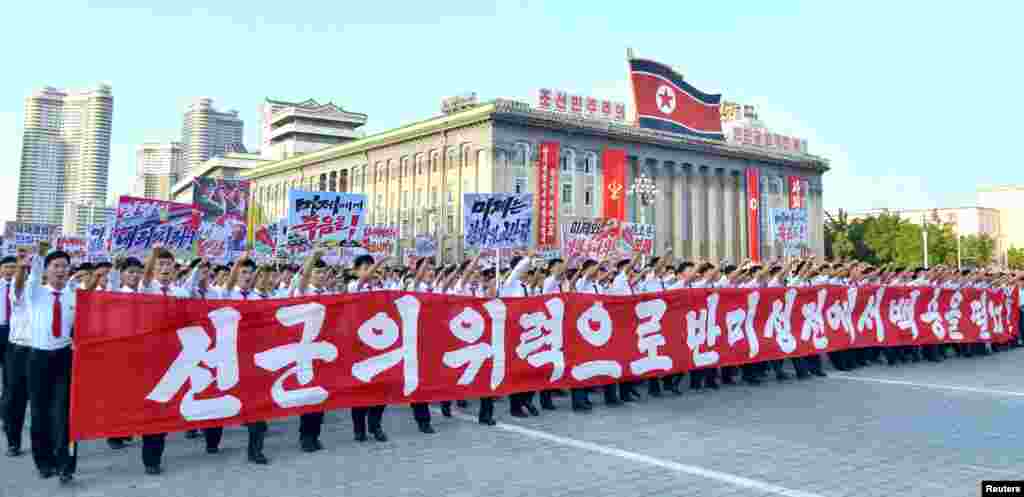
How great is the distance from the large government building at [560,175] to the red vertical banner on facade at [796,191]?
0.87 m

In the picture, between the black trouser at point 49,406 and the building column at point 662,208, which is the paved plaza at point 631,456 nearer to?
the black trouser at point 49,406

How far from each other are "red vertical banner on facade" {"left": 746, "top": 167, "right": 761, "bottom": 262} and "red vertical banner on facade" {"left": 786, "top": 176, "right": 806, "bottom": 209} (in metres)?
2.94

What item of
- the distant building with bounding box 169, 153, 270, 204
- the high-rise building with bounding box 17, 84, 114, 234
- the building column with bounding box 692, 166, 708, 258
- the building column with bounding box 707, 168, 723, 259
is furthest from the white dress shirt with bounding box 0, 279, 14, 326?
the high-rise building with bounding box 17, 84, 114, 234

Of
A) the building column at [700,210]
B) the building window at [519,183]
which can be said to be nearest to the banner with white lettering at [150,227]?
the building window at [519,183]

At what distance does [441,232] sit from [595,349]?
48523mm

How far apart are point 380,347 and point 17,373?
3.09 metres

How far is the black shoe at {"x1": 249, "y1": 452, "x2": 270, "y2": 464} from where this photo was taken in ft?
20.4

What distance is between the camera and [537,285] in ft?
32.3

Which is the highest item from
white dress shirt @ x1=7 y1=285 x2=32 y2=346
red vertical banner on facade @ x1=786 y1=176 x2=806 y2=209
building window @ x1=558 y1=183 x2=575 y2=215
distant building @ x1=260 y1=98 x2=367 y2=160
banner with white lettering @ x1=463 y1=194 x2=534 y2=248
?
distant building @ x1=260 y1=98 x2=367 y2=160

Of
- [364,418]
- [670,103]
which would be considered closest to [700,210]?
[670,103]

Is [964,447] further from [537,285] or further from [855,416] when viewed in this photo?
[537,285]

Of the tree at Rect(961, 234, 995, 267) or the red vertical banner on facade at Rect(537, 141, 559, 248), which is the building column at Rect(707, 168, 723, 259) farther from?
the tree at Rect(961, 234, 995, 267)

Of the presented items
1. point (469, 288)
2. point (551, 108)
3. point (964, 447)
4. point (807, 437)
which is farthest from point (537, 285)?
point (551, 108)

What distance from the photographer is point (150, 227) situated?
42.9 feet
